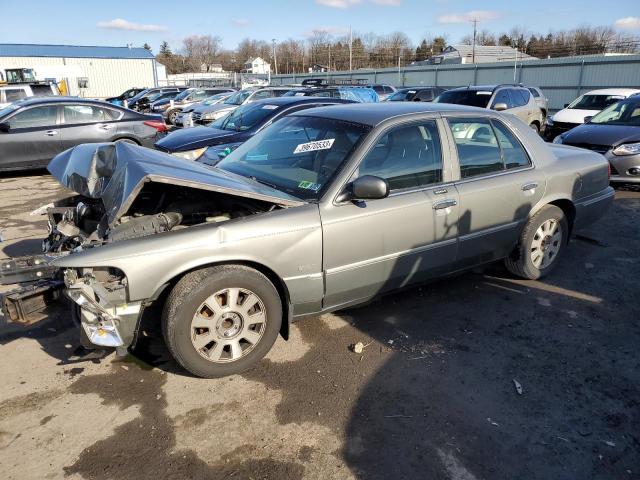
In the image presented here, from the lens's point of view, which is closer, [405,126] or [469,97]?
[405,126]

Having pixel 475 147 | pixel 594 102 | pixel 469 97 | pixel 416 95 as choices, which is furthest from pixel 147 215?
pixel 416 95

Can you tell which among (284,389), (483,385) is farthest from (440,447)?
(284,389)

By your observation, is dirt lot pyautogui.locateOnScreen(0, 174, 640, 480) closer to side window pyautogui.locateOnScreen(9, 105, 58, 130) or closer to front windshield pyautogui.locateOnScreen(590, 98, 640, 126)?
front windshield pyautogui.locateOnScreen(590, 98, 640, 126)

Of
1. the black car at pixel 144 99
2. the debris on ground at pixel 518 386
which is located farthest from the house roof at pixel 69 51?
the debris on ground at pixel 518 386

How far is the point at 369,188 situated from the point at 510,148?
6.23 feet

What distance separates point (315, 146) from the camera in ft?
12.3

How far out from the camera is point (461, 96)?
12461 mm

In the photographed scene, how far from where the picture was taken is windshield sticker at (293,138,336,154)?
369 centimetres

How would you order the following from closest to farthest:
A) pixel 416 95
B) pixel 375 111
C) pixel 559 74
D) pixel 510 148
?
pixel 375 111
pixel 510 148
pixel 416 95
pixel 559 74

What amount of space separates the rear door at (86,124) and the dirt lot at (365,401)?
720 centimetres

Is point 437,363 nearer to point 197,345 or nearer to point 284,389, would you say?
point 284,389

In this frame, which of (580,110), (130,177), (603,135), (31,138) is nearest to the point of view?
(130,177)

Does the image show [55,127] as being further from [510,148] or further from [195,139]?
[510,148]

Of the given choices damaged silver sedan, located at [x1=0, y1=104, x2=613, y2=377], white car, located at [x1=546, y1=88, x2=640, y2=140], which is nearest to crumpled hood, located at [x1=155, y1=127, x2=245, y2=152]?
damaged silver sedan, located at [x1=0, y1=104, x2=613, y2=377]
